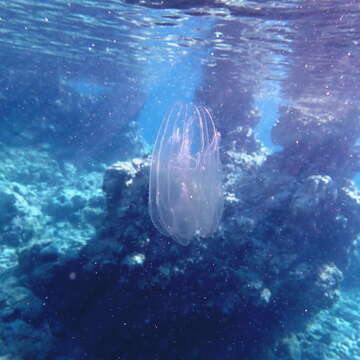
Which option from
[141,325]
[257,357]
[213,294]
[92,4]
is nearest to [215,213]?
[213,294]

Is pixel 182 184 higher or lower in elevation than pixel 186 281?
higher

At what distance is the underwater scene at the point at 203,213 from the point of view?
6.42m

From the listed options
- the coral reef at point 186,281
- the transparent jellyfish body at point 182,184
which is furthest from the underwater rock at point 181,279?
the transparent jellyfish body at point 182,184

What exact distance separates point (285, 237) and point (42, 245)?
6337 millimetres

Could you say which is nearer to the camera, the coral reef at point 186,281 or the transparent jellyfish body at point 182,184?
the transparent jellyfish body at point 182,184

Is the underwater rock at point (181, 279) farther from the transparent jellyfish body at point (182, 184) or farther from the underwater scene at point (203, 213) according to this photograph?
the transparent jellyfish body at point (182, 184)

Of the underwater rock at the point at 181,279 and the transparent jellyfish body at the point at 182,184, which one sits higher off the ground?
the transparent jellyfish body at the point at 182,184

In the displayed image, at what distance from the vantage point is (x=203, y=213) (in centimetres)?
614

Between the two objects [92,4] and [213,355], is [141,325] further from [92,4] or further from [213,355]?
[92,4]

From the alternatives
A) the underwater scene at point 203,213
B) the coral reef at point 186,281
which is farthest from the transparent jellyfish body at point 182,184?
the coral reef at point 186,281

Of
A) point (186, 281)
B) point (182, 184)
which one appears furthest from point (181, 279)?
point (182, 184)

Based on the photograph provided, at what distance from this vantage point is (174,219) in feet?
19.1

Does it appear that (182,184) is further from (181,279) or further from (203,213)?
(181,279)

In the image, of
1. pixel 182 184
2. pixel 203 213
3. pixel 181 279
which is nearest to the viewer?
pixel 182 184
